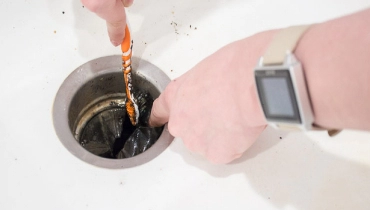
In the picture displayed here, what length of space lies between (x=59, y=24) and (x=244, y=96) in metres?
0.33

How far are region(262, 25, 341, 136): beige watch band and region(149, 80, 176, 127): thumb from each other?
0.17 meters

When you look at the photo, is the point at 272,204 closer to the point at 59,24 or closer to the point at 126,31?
the point at 126,31

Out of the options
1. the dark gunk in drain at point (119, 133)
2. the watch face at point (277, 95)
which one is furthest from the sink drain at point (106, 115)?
the watch face at point (277, 95)

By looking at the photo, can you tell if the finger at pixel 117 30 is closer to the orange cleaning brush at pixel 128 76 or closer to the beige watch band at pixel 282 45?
the orange cleaning brush at pixel 128 76

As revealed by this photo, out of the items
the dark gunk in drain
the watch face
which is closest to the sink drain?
the dark gunk in drain

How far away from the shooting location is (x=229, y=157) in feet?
1.53

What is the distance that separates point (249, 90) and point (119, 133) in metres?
0.35

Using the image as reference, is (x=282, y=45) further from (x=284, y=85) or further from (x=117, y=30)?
(x=117, y=30)

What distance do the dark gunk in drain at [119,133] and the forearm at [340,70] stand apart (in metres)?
0.32

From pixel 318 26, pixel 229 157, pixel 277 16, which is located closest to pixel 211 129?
pixel 229 157

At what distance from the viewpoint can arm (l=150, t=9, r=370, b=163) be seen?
Answer: 305mm

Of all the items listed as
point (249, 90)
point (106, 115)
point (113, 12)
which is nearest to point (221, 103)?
point (249, 90)

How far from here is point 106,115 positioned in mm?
668

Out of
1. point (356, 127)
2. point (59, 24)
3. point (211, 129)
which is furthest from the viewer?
point (59, 24)
